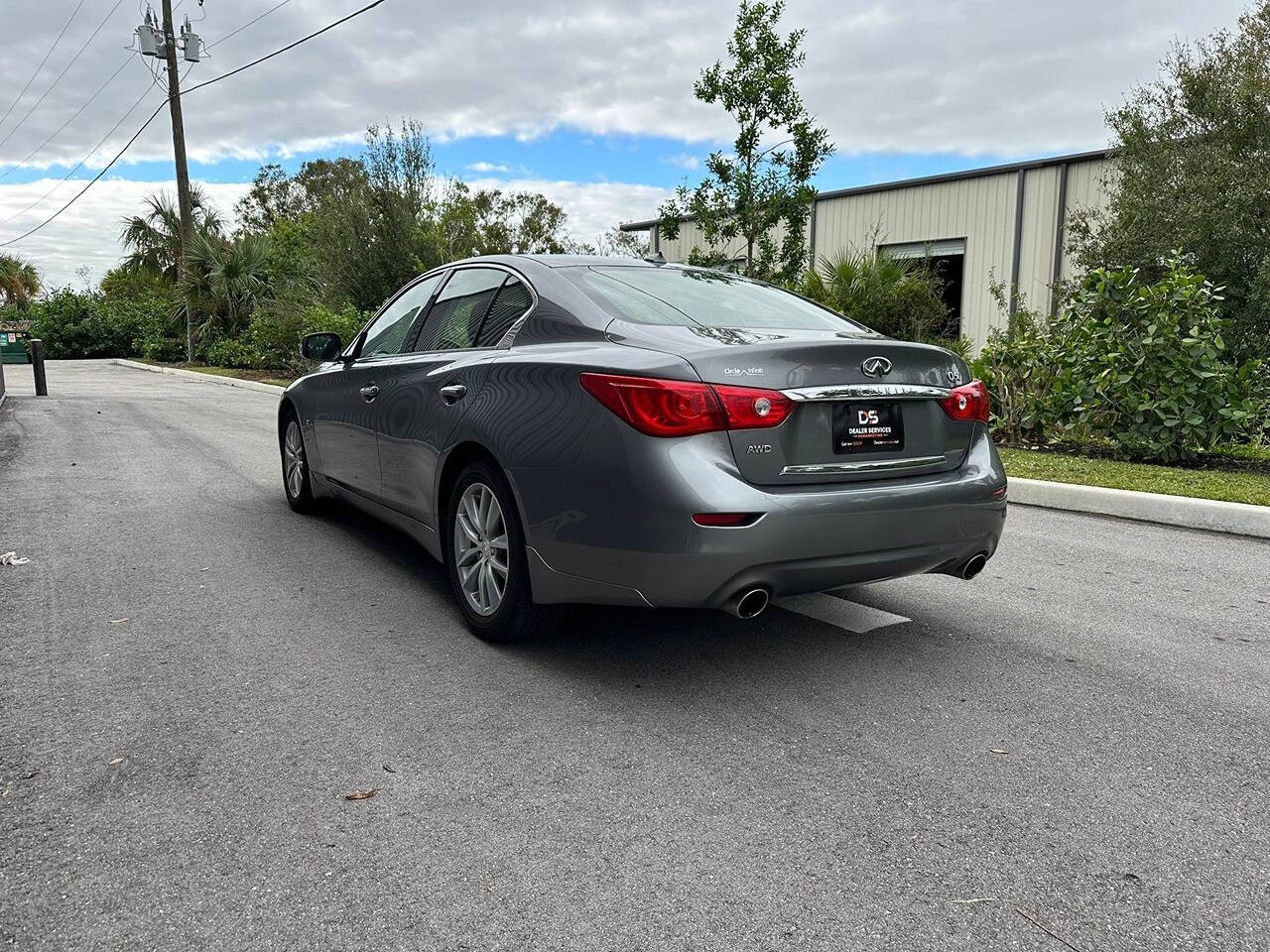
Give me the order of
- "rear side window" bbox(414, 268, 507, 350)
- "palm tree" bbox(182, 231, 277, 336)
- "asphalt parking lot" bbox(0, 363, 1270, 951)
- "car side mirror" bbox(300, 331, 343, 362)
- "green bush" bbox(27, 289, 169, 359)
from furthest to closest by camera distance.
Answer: "green bush" bbox(27, 289, 169, 359) < "palm tree" bbox(182, 231, 277, 336) < "car side mirror" bbox(300, 331, 343, 362) < "rear side window" bbox(414, 268, 507, 350) < "asphalt parking lot" bbox(0, 363, 1270, 951)

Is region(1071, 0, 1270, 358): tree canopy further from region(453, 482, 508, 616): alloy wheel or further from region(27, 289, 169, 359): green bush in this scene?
region(27, 289, 169, 359): green bush

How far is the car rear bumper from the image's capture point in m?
3.32

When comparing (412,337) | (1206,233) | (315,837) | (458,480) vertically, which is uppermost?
(1206,233)

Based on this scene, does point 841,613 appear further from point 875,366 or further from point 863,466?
point 875,366

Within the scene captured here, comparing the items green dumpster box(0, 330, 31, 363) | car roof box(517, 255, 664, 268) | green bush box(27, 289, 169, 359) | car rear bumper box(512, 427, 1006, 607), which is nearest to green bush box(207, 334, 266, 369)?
green dumpster box(0, 330, 31, 363)

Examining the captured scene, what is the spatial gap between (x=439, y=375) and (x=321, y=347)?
2053 mm

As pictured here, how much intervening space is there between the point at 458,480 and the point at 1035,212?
1945cm

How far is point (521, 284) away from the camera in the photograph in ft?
14.5

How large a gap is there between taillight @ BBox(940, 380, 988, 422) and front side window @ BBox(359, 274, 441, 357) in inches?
106

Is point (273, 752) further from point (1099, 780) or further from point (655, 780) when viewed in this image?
point (1099, 780)

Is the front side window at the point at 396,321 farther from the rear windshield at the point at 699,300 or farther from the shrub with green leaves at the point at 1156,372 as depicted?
the shrub with green leaves at the point at 1156,372

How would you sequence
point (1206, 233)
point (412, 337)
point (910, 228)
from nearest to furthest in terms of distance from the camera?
point (412, 337) < point (1206, 233) < point (910, 228)

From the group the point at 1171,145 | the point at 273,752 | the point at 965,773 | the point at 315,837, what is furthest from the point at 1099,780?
the point at 1171,145

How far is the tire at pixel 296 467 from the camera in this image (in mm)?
6621
